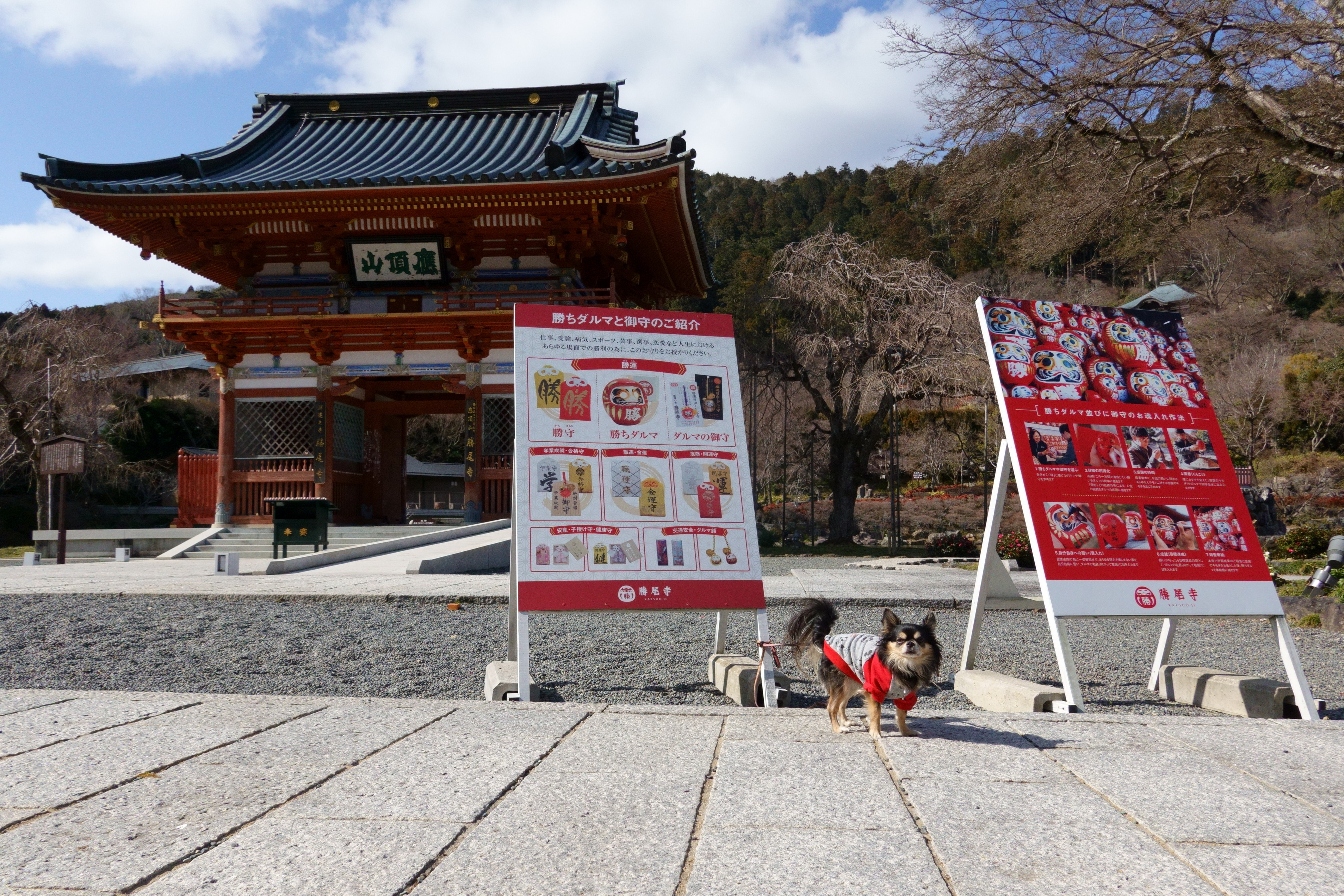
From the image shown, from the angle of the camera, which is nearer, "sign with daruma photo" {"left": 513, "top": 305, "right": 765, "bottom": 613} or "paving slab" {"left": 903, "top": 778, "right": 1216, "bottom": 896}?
"paving slab" {"left": 903, "top": 778, "right": 1216, "bottom": 896}

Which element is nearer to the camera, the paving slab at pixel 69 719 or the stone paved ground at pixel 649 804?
the stone paved ground at pixel 649 804

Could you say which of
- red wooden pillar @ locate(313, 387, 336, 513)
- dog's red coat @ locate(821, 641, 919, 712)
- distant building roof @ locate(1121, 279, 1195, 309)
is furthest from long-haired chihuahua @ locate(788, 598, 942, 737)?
distant building roof @ locate(1121, 279, 1195, 309)

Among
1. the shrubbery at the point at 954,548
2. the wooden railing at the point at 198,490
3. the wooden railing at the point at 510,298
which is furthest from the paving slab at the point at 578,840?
the wooden railing at the point at 198,490

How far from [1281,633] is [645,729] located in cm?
304

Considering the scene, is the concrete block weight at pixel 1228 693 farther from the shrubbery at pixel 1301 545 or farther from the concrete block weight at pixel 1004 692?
the shrubbery at pixel 1301 545

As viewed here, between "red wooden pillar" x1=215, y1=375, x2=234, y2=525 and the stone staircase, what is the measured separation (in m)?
0.40

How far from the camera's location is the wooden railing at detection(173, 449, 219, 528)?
14820 mm

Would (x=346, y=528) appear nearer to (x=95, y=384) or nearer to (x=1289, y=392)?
(x=95, y=384)

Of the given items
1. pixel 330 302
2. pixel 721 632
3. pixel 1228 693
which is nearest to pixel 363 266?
pixel 330 302

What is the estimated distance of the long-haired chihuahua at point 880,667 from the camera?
2.82 m

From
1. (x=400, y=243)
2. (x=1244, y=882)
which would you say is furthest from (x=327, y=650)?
(x=400, y=243)

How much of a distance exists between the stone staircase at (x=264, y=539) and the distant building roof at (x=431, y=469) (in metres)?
17.3

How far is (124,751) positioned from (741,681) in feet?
8.03

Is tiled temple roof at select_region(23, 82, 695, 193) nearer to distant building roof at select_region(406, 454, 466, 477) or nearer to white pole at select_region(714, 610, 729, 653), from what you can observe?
white pole at select_region(714, 610, 729, 653)
